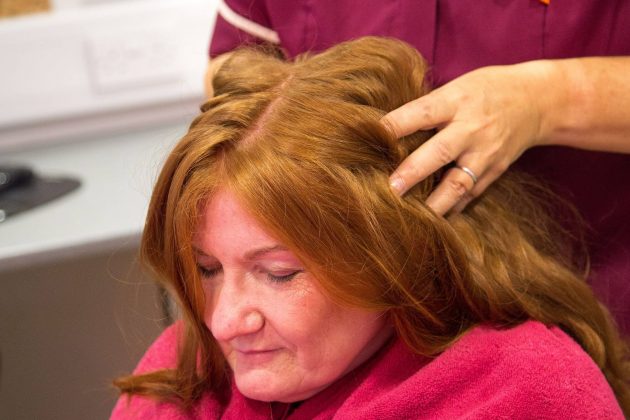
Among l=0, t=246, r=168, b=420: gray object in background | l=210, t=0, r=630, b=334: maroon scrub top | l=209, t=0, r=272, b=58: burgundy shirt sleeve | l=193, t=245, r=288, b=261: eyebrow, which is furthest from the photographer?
l=0, t=246, r=168, b=420: gray object in background

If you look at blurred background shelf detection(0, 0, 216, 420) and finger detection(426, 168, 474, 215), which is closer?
finger detection(426, 168, 474, 215)

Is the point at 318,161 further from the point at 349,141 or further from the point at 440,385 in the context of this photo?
the point at 440,385

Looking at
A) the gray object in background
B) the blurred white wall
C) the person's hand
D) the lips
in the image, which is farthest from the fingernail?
the blurred white wall

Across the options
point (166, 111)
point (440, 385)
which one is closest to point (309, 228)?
point (440, 385)

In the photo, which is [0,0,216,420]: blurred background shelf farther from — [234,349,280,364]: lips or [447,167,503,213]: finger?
[447,167,503,213]: finger

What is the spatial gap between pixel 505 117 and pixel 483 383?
29 centimetres

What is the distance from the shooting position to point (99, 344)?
1456 mm

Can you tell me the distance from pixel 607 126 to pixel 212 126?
449 mm

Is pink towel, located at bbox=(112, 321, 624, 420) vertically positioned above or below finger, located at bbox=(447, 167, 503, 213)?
below

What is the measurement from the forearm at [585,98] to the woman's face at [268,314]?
0.30 m

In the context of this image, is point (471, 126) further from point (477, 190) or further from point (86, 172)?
point (86, 172)

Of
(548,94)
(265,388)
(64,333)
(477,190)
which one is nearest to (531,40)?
(548,94)

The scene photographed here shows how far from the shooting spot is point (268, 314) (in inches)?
34.6

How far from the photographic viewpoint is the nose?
88cm
